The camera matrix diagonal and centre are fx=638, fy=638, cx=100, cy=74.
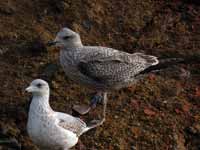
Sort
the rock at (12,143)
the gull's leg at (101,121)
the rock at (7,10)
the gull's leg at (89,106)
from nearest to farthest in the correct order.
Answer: the rock at (12,143)
the gull's leg at (101,121)
the gull's leg at (89,106)
the rock at (7,10)

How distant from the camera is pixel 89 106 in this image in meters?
7.44

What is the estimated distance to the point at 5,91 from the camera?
7.39 metres

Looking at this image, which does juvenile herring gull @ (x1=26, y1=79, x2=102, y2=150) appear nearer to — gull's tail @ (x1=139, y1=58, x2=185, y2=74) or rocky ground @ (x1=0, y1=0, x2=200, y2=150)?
rocky ground @ (x1=0, y1=0, x2=200, y2=150)

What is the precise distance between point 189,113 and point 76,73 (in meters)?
1.49

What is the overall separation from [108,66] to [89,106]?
0.58 meters

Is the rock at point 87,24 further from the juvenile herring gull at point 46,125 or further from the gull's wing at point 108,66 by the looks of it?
the juvenile herring gull at point 46,125

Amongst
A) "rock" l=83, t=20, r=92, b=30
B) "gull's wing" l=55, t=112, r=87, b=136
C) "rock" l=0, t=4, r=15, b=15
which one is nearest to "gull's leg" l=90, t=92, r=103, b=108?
"gull's wing" l=55, t=112, r=87, b=136

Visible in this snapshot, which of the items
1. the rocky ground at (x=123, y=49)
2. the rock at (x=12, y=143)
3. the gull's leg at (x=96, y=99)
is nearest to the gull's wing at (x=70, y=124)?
the rocky ground at (x=123, y=49)

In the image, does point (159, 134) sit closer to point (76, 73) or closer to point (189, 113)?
point (189, 113)

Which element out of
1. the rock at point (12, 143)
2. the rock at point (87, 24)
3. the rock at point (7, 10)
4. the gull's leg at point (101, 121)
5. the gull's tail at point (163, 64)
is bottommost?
the rock at point (12, 143)

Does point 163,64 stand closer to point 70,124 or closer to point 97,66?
point 97,66

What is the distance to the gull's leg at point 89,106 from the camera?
724 centimetres

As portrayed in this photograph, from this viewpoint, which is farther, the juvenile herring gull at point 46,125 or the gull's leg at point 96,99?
the gull's leg at point 96,99

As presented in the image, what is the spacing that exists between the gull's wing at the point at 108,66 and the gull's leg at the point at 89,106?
378 mm
